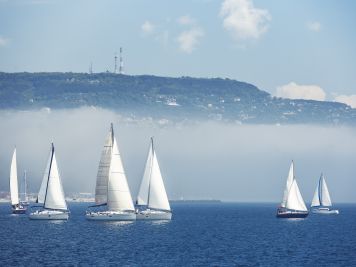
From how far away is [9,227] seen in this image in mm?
143750

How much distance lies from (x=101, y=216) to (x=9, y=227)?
601 inches

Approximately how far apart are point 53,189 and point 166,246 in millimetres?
49820

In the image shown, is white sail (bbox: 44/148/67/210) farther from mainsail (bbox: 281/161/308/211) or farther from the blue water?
mainsail (bbox: 281/161/308/211)

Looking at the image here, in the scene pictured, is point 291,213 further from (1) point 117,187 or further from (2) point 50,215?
(1) point 117,187

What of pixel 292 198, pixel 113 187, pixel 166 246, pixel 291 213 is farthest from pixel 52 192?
pixel 291 213

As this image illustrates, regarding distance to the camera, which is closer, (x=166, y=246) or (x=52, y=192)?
(x=166, y=246)

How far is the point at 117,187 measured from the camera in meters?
140

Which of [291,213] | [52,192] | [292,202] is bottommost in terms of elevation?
[291,213]

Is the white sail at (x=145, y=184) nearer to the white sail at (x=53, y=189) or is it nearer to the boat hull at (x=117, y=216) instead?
the boat hull at (x=117, y=216)

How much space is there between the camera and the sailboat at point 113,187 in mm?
140125

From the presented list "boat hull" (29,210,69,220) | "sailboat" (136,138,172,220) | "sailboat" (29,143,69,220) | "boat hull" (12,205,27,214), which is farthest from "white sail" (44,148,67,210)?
"boat hull" (12,205,27,214)

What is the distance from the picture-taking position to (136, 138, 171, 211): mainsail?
147875mm

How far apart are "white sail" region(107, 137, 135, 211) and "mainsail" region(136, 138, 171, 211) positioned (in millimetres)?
6733

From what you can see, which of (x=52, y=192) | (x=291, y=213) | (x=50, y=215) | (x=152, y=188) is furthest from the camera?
(x=291, y=213)
